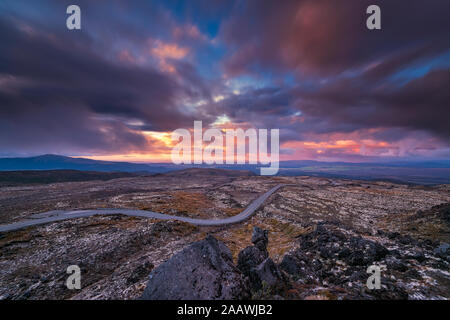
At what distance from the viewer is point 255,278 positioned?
13180mm

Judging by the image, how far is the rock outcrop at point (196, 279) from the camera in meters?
10.7

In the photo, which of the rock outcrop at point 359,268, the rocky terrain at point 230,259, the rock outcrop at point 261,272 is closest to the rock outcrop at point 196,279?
the rocky terrain at point 230,259

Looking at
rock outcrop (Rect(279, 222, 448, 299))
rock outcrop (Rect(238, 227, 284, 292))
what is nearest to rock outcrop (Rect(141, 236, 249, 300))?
rock outcrop (Rect(238, 227, 284, 292))

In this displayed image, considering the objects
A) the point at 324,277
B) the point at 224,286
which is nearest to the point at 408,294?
the point at 324,277

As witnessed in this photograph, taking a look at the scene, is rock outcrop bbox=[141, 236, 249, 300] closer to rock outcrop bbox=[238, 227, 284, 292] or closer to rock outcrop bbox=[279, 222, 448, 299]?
rock outcrop bbox=[238, 227, 284, 292]

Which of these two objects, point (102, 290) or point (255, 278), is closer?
point (255, 278)

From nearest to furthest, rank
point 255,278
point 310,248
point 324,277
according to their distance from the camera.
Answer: point 255,278
point 324,277
point 310,248

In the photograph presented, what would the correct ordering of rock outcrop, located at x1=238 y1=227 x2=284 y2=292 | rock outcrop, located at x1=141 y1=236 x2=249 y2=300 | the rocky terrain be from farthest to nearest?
rock outcrop, located at x1=238 y1=227 x2=284 y2=292
the rocky terrain
rock outcrop, located at x1=141 y1=236 x2=249 y2=300

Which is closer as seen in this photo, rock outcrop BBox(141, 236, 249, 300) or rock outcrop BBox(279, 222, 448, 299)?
rock outcrop BBox(141, 236, 249, 300)

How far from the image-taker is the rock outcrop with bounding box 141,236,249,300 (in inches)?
422

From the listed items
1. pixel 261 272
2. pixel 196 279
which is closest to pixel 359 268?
pixel 261 272

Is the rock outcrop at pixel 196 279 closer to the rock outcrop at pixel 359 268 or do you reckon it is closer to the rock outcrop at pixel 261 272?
the rock outcrop at pixel 261 272
